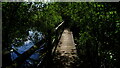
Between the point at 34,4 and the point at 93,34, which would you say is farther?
the point at 93,34

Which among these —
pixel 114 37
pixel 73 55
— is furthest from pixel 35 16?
pixel 73 55

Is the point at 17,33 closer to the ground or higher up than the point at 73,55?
higher up

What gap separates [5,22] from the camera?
3221 millimetres

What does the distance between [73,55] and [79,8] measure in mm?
2575

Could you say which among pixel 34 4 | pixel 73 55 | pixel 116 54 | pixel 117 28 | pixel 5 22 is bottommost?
pixel 73 55

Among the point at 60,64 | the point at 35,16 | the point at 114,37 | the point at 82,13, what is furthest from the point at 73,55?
the point at 114,37

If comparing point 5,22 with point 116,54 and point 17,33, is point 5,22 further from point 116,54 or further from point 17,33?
point 116,54

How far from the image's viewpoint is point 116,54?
2.90m

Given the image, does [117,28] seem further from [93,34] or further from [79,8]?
[79,8]

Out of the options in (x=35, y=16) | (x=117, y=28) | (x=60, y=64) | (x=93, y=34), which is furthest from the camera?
(x=60, y=64)

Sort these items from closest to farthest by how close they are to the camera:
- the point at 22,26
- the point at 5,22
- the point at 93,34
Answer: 1. the point at 5,22
2. the point at 22,26
3. the point at 93,34

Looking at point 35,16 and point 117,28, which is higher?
point 35,16

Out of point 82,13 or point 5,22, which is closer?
point 5,22

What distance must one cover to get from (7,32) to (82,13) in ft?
9.36
